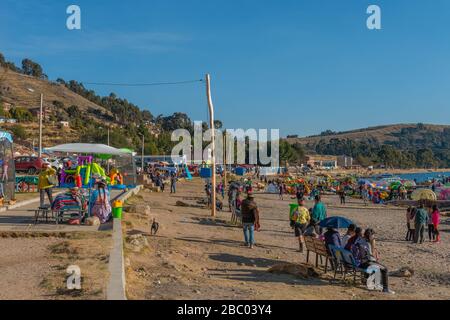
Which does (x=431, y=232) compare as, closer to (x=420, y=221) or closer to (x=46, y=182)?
(x=420, y=221)

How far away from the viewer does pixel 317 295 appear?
326 inches

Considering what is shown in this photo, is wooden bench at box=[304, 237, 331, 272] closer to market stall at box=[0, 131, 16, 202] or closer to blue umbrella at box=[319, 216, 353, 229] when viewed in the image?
blue umbrella at box=[319, 216, 353, 229]

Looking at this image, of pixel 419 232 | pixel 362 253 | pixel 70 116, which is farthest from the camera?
pixel 70 116

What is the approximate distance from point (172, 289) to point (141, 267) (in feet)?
4.98

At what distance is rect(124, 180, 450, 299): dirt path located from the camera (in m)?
7.83

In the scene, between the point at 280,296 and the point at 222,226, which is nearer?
the point at 280,296

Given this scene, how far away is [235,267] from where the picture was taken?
10.8 meters

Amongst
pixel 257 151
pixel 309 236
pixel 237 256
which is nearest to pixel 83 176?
pixel 237 256

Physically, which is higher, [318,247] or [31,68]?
[31,68]

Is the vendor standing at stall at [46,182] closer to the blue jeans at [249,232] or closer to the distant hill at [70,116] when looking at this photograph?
the blue jeans at [249,232]

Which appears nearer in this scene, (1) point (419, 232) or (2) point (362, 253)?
(2) point (362, 253)

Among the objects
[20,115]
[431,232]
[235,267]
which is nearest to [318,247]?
[235,267]

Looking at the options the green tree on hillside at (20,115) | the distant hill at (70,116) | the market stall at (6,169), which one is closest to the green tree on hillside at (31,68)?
the distant hill at (70,116)
